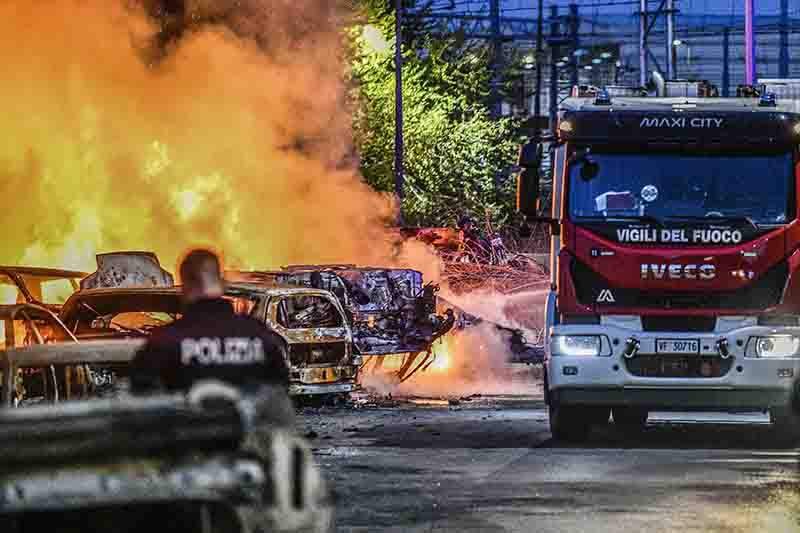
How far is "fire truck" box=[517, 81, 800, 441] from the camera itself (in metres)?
16.0

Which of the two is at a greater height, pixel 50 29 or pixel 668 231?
pixel 50 29

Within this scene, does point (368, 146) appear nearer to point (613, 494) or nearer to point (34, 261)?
point (34, 261)

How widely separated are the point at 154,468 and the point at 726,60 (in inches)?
2543

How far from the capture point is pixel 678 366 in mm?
16062

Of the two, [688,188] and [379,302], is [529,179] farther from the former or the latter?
[379,302]

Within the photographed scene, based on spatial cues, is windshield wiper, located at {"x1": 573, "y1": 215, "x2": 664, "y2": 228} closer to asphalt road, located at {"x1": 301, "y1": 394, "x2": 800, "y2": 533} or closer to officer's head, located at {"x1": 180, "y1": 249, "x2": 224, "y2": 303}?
asphalt road, located at {"x1": 301, "y1": 394, "x2": 800, "y2": 533}

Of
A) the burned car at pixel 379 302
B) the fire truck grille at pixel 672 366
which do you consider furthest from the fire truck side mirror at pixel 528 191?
the burned car at pixel 379 302

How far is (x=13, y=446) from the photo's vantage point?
19.0ft

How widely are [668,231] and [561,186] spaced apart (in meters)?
1.02

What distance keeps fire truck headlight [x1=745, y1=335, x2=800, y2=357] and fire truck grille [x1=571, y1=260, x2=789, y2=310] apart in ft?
0.98

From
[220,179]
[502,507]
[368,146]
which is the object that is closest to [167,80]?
[220,179]

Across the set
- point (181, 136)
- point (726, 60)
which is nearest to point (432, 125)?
point (181, 136)

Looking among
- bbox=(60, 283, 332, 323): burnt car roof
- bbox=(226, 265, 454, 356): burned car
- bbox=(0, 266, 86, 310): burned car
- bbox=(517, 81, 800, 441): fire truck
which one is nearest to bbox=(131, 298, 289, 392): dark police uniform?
bbox=(517, 81, 800, 441): fire truck

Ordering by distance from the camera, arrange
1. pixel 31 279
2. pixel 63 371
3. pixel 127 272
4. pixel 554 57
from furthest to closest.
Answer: pixel 554 57, pixel 127 272, pixel 31 279, pixel 63 371
